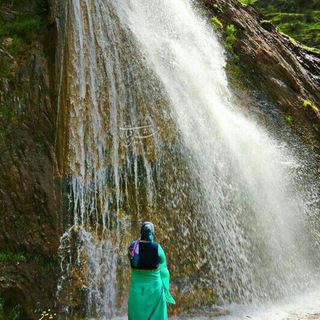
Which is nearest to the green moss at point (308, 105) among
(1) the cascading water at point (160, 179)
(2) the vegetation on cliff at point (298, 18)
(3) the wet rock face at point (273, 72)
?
(3) the wet rock face at point (273, 72)

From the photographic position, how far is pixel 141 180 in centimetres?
795

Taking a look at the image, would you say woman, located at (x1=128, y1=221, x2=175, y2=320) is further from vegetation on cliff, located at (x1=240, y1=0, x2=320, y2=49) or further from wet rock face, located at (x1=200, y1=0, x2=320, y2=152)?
vegetation on cliff, located at (x1=240, y1=0, x2=320, y2=49)

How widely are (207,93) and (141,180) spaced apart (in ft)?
13.6

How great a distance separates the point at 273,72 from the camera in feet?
42.7

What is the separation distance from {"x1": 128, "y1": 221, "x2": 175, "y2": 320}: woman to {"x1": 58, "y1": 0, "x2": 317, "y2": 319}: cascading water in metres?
2.57

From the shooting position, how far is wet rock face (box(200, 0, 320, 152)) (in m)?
12.5

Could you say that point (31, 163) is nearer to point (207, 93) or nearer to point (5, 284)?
point (5, 284)

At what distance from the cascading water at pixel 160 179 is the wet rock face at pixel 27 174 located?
340 mm

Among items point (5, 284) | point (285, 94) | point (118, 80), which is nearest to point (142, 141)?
point (118, 80)

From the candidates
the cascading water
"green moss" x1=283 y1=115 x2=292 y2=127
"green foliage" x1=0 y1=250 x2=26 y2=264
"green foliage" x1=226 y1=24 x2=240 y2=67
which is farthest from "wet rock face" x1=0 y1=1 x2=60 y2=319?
"green moss" x1=283 y1=115 x2=292 y2=127

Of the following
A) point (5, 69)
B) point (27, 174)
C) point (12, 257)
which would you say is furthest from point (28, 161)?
point (5, 69)

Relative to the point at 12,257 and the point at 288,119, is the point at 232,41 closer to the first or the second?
the point at 288,119

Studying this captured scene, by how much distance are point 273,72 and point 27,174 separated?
950 cm

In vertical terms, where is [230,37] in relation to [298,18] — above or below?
above
